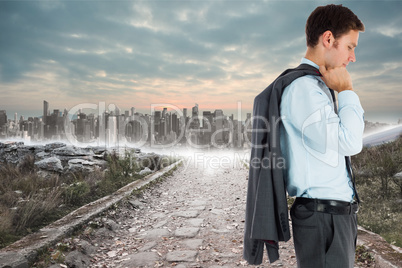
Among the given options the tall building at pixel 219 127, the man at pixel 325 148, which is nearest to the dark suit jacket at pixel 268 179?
the man at pixel 325 148

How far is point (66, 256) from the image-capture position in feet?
10.4

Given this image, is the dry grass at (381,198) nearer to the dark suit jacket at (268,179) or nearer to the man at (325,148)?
the man at (325,148)

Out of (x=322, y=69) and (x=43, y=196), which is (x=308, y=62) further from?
(x=43, y=196)

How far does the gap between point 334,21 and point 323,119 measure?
596 mm

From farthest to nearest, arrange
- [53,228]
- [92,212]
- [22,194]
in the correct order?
1. [22,194]
2. [92,212]
3. [53,228]

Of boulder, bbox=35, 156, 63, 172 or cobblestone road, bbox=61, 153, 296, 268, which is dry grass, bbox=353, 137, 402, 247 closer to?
cobblestone road, bbox=61, 153, 296, 268

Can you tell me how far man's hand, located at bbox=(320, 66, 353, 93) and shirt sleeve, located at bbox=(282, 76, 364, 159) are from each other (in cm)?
5

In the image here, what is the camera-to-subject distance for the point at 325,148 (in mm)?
1410

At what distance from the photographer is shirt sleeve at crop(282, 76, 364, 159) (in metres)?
1.35

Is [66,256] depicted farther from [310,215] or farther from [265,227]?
[310,215]

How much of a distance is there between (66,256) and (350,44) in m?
3.44

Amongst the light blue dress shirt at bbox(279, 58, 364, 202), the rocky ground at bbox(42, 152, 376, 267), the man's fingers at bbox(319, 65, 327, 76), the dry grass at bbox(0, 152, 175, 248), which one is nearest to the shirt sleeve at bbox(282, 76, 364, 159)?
the light blue dress shirt at bbox(279, 58, 364, 202)

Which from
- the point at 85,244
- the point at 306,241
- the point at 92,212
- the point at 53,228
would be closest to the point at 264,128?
the point at 306,241

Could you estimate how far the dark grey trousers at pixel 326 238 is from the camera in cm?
143
